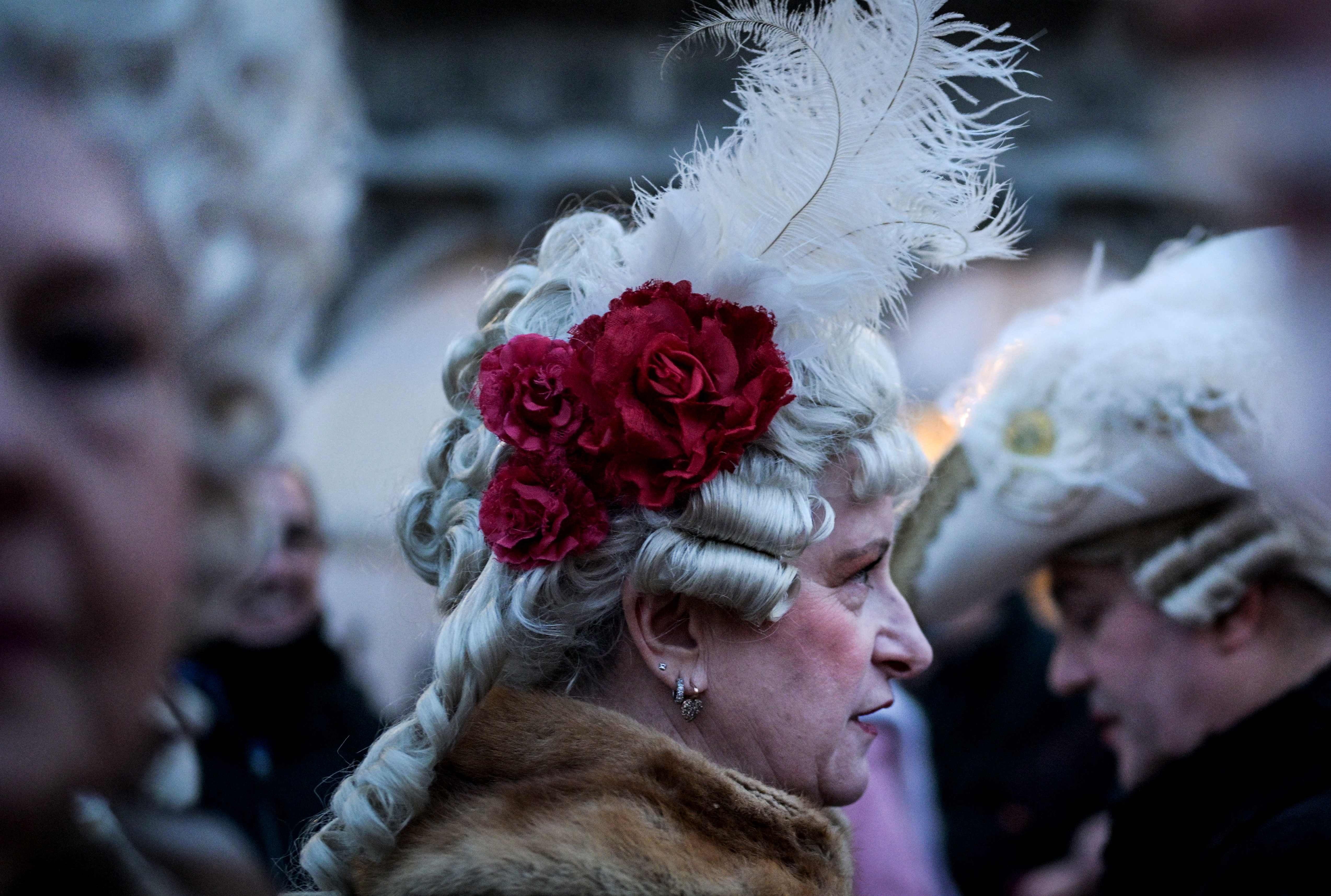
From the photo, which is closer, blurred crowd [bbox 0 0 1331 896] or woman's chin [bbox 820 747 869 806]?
blurred crowd [bbox 0 0 1331 896]

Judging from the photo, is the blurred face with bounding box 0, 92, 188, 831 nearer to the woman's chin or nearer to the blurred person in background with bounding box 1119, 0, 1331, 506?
the blurred person in background with bounding box 1119, 0, 1331, 506

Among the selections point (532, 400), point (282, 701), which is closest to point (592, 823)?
point (532, 400)

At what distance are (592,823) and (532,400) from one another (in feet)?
2.22

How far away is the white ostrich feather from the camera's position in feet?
6.39

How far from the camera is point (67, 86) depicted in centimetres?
64

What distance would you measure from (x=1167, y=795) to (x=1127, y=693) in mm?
331

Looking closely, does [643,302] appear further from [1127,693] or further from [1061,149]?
[1061,149]

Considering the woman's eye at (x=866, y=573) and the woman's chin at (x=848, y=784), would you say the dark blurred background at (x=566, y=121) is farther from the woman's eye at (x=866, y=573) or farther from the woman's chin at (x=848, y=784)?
the woman's chin at (x=848, y=784)

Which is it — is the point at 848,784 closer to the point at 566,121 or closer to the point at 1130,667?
the point at 1130,667

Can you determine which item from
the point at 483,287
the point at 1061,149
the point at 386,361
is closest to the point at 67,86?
the point at 483,287

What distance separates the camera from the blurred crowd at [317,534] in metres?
0.63

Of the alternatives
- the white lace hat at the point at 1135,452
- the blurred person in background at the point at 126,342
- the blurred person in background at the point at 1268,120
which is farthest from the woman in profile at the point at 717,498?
the blurred person in background at the point at 1268,120

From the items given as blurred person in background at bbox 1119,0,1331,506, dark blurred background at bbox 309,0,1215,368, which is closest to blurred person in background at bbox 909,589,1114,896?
blurred person in background at bbox 1119,0,1331,506

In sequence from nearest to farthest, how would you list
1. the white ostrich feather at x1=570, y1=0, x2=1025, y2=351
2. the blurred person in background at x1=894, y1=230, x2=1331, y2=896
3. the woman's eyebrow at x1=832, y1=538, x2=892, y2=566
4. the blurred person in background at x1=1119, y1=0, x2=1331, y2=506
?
the blurred person in background at x1=1119, y1=0, x2=1331, y2=506 < the white ostrich feather at x1=570, y1=0, x2=1025, y2=351 < the woman's eyebrow at x1=832, y1=538, x2=892, y2=566 < the blurred person in background at x1=894, y1=230, x2=1331, y2=896
